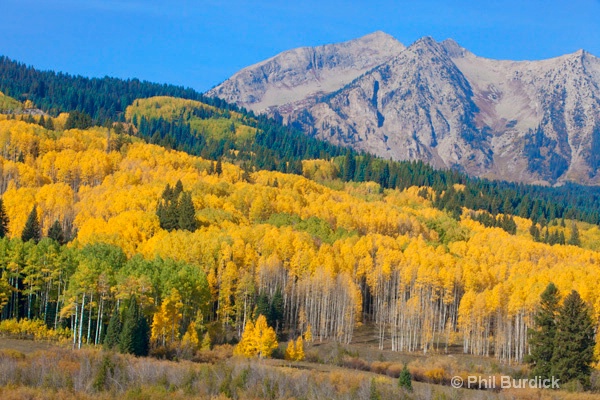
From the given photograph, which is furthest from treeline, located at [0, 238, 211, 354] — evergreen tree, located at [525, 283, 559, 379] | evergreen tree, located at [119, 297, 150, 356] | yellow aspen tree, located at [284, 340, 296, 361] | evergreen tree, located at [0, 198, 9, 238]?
evergreen tree, located at [525, 283, 559, 379]

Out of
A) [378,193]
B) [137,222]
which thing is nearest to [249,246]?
[137,222]

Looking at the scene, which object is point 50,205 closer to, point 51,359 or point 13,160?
point 13,160

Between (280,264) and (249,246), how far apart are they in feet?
16.6

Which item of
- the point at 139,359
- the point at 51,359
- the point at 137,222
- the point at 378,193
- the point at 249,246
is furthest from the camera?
the point at 378,193

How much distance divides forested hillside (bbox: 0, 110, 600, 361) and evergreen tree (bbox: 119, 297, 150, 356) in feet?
3.41

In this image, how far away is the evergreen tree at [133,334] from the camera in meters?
67.9

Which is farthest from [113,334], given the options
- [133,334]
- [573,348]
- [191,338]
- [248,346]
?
[573,348]

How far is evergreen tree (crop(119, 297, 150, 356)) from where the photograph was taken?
6788 cm

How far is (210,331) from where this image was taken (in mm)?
81250

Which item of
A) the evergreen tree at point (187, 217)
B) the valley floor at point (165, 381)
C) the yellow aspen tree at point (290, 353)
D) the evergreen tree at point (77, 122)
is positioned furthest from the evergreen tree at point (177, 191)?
the evergreen tree at point (77, 122)

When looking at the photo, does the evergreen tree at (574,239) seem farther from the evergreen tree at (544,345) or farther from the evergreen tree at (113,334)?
the evergreen tree at (113,334)

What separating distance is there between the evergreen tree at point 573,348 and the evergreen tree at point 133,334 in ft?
122

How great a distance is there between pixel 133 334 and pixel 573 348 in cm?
3941

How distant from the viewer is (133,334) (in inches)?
2692
